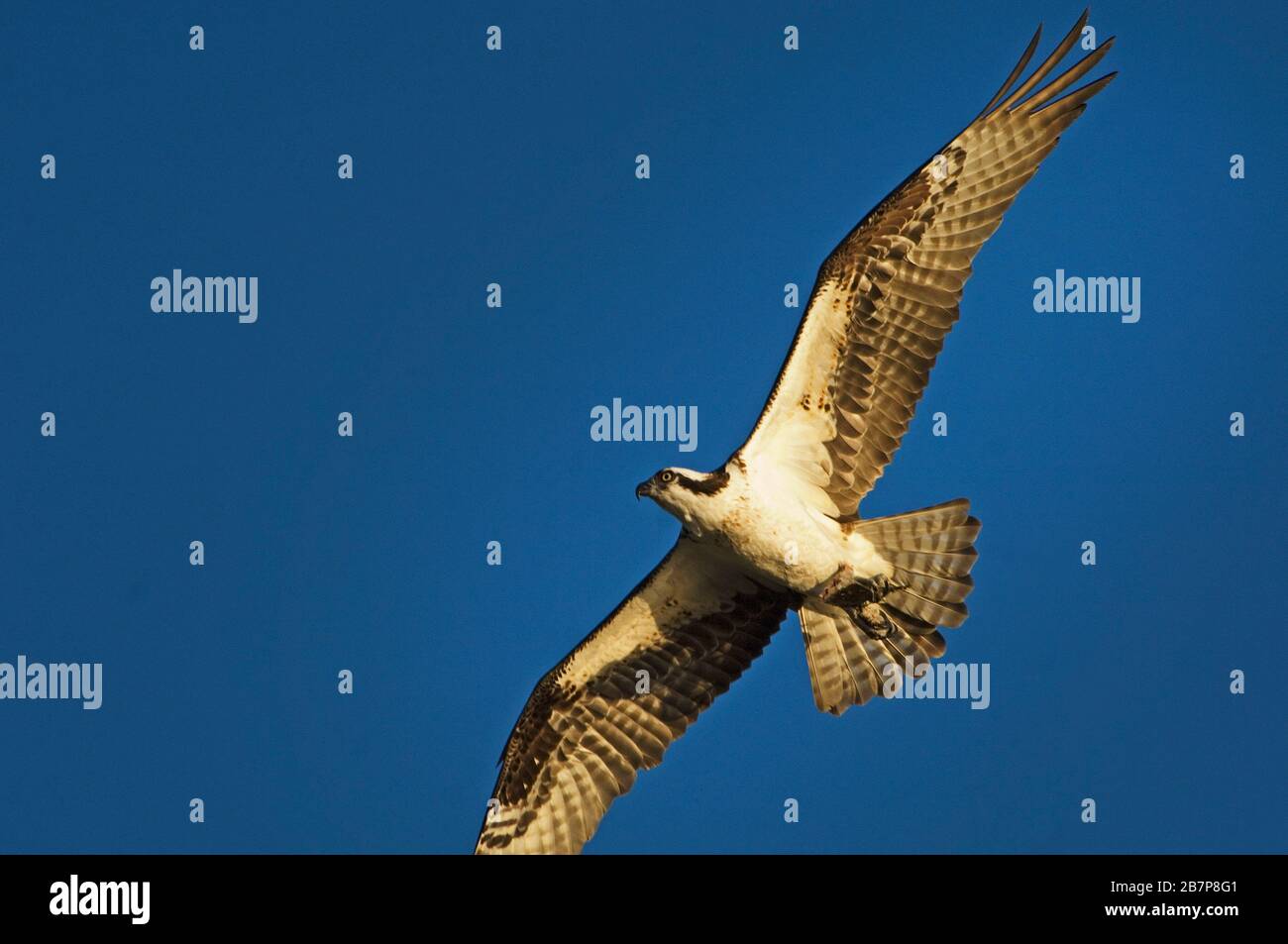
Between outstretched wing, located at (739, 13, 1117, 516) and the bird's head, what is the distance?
1.71 ft

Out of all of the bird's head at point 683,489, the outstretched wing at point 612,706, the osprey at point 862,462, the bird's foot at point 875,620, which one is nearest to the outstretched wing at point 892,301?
the osprey at point 862,462

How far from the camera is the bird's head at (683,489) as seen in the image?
13.4 m

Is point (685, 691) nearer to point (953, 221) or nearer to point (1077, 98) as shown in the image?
point (953, 221)

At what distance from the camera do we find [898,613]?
13.9 meters

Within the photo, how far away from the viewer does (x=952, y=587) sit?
13719 mm

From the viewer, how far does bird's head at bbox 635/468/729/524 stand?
13.4 m

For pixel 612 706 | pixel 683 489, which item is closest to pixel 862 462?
pixel 683 489

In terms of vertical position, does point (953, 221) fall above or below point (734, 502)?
above

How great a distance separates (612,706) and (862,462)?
2.84 metres

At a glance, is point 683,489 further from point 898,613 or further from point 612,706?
point 612,706

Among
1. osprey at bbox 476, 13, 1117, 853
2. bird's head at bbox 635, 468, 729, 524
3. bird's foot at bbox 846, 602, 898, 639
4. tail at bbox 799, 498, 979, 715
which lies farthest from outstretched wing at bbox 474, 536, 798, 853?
bird's head at bbox 635, 468, 729, 524

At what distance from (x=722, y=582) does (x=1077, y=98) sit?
4568 millimetres
